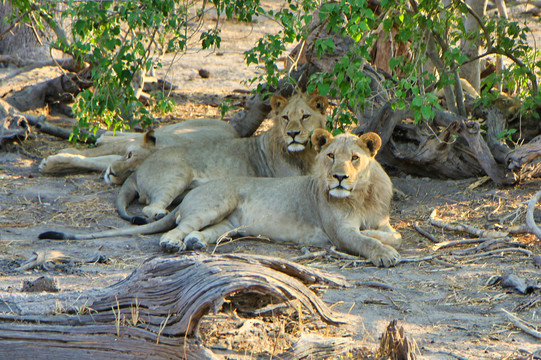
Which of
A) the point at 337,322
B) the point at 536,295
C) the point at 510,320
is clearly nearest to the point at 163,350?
the point at 337,322

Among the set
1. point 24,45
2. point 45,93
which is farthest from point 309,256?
point 24,45

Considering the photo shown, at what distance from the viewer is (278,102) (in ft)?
23.5

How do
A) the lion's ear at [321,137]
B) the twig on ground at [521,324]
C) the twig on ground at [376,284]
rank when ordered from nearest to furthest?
the twig on ground at [521,324] < the twig on ground at [376,284] < the lion's ear at [321,137]

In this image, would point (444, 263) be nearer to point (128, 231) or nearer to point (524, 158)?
point (524, 158)

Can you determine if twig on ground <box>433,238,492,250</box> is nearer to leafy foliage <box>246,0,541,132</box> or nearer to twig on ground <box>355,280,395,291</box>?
leafy foliage <box>246,0,541,132</box>

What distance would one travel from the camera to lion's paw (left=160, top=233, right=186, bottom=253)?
5387 millimetres

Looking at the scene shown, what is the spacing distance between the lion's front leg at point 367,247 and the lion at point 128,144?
268 centimetres

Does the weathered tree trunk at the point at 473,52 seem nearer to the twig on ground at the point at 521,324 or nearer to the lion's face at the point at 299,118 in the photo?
the lion's face at the point at 299,118

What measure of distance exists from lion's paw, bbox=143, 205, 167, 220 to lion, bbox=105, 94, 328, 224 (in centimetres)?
2

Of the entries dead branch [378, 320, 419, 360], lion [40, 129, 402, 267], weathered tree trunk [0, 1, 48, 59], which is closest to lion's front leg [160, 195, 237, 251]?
lion [40, 129, 402, 267]

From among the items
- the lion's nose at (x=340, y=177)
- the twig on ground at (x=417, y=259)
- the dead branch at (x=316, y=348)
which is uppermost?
the lion's nose at (x=340, y=177)

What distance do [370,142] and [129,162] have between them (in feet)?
9.02

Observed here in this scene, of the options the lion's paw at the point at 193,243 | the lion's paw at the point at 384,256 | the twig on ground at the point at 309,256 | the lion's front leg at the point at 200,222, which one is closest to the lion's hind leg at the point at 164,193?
the lion's front leg at the point at 200,222

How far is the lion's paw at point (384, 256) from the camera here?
16.7ft
